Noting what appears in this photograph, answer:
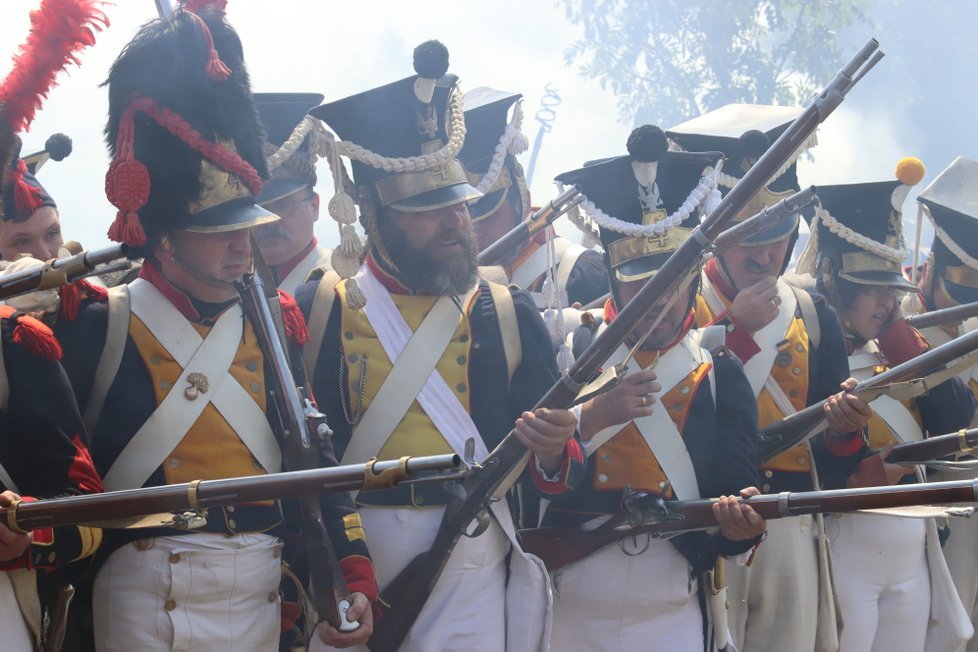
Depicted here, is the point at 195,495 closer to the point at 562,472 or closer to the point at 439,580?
the point at 439,580

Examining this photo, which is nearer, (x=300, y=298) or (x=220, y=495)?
(x=220, y=495)

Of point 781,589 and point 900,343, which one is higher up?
point 900,343

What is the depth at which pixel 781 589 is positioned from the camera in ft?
17.2

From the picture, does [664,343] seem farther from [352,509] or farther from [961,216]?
[961,216]

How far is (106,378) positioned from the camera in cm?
357

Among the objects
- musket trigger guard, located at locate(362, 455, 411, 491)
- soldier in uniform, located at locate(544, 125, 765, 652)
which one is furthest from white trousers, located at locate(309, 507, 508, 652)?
musket trigger guard, located at locate(362, 455, 411, 491)

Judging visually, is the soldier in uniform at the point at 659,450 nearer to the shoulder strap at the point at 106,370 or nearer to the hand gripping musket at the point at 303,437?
the hand gripping musket at the point at 303,437

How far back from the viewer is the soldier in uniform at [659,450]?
4512 mm

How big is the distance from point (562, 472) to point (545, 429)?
0.98 ft

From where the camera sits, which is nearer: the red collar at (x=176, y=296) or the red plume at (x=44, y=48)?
the red plume at (x=44, y=48)

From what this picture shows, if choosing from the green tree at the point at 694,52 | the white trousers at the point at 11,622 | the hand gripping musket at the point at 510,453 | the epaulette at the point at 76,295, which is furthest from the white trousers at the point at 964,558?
the green tree at the point at 694,52

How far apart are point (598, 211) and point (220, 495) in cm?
198

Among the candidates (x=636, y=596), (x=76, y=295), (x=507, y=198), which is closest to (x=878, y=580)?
(x=636, y=596)

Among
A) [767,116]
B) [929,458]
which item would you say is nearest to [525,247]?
[767,116]
